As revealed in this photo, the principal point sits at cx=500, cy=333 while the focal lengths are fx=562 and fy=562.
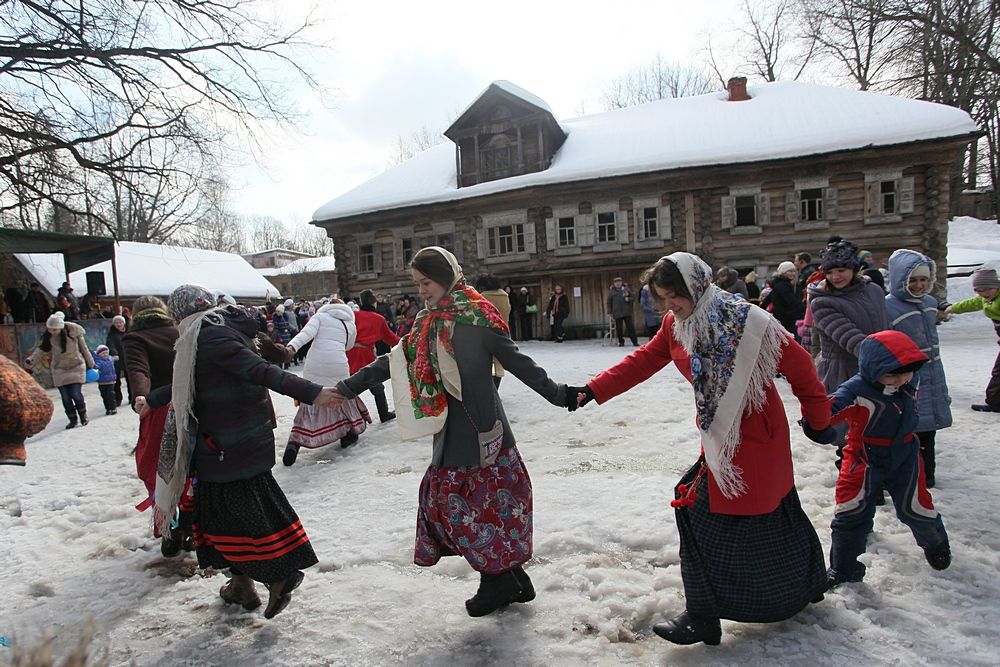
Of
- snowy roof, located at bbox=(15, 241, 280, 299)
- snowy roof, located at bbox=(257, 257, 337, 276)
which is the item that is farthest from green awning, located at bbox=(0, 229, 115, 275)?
snowy roof, located at bbox=(257, 257, 337, 276)

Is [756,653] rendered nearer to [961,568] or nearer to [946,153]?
[961,568]

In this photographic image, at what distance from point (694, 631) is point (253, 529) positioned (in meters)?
2.13

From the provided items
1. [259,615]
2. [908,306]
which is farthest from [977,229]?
[259,615]

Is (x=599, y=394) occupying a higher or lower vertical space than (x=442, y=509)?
higher

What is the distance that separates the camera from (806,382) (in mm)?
2391

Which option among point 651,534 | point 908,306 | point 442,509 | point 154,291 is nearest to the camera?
point 442,509

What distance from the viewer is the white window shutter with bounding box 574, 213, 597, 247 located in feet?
58.4

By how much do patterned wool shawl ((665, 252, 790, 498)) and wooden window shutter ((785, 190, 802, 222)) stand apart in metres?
15.8

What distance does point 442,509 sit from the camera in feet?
9.05

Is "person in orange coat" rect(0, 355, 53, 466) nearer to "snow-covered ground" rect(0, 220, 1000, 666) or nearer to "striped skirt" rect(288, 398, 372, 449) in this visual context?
"snow-covered ground" rect(0, 220, 1000, 666)

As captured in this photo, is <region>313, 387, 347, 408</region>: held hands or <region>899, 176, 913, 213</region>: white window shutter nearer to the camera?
<region>313, 387, 347, 408</region>: held hands

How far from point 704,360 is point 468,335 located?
3.64 feet

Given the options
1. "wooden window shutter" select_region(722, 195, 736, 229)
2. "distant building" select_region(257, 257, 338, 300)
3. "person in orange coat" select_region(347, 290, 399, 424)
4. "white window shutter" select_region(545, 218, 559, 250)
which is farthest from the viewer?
"distant building" select_region(257, 257, 338, 300)

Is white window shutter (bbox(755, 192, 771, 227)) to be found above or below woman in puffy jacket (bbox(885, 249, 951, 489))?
above
